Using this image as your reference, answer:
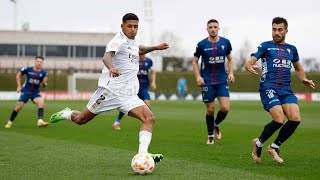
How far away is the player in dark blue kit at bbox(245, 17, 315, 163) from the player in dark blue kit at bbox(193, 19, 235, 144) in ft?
11.3

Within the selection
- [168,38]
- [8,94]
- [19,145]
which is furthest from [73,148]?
[168,38]

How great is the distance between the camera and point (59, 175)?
9641mm

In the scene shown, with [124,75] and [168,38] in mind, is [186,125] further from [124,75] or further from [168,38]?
[168,38]

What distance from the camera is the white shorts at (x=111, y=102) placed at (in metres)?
10.8

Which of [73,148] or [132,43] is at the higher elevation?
[132,43]

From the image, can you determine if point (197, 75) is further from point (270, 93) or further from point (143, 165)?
point (143, 165)

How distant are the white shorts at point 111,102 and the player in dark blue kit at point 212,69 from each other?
13.6ft

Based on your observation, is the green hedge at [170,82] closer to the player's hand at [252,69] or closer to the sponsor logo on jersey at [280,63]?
the sponsor logo on jersey at [280,63]


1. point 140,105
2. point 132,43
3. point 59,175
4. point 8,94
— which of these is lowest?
point 8,94

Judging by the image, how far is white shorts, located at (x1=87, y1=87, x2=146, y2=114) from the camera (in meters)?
10.8

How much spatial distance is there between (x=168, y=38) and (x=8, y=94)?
47423 mm

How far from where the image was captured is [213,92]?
1526 centimetres

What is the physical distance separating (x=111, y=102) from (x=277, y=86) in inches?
109

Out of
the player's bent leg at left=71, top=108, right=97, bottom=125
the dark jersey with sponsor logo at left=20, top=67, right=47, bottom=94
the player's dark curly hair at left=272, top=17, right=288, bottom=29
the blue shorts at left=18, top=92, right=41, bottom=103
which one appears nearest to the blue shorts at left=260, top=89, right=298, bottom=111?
the player's dark curly hair at left=272, top=17, right=288, bottom=29
